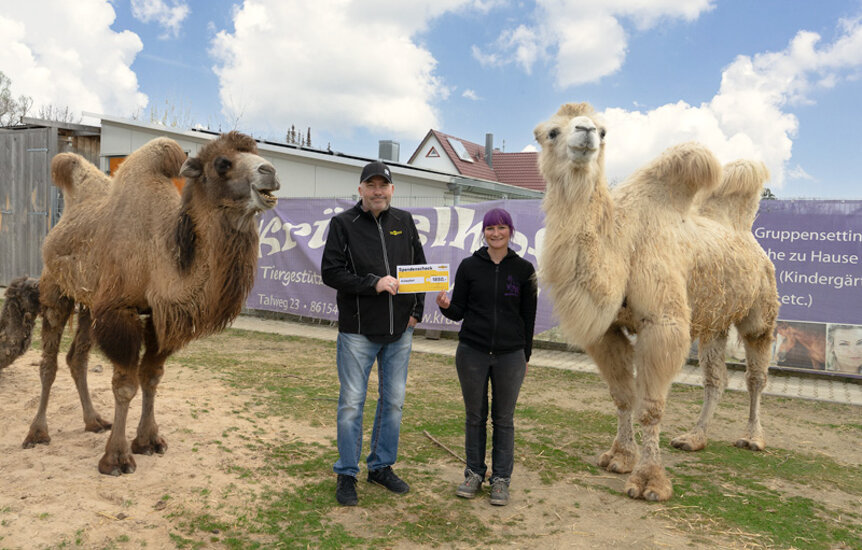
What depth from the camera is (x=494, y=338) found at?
4047 mm

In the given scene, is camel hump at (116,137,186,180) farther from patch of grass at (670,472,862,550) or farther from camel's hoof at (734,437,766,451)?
camel's hoof at (734,437,766,451)

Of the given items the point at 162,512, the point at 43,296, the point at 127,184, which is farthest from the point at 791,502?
the point at 43,296

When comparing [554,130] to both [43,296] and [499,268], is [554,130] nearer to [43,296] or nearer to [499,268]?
[499,268]

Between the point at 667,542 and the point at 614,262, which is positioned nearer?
the point at 667,542

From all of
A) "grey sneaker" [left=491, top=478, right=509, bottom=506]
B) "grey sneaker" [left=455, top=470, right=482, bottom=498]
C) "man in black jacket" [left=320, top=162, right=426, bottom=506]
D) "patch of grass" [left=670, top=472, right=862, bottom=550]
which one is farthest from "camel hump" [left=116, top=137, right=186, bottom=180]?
"patch of grass" [left=670, top=472, right=862, bottom=550]

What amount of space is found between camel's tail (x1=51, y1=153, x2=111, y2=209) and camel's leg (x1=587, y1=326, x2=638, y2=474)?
445cm

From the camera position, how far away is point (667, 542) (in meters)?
3.65

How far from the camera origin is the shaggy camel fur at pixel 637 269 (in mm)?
4266

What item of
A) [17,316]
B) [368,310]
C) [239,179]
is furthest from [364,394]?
[17,316]

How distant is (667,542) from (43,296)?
5.17 metres

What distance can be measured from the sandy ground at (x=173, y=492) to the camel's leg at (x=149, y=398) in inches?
4.1

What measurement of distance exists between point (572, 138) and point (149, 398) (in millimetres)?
3770

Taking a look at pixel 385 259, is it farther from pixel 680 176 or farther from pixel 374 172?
pixel 680 176

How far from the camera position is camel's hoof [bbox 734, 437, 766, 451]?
5684 mm
